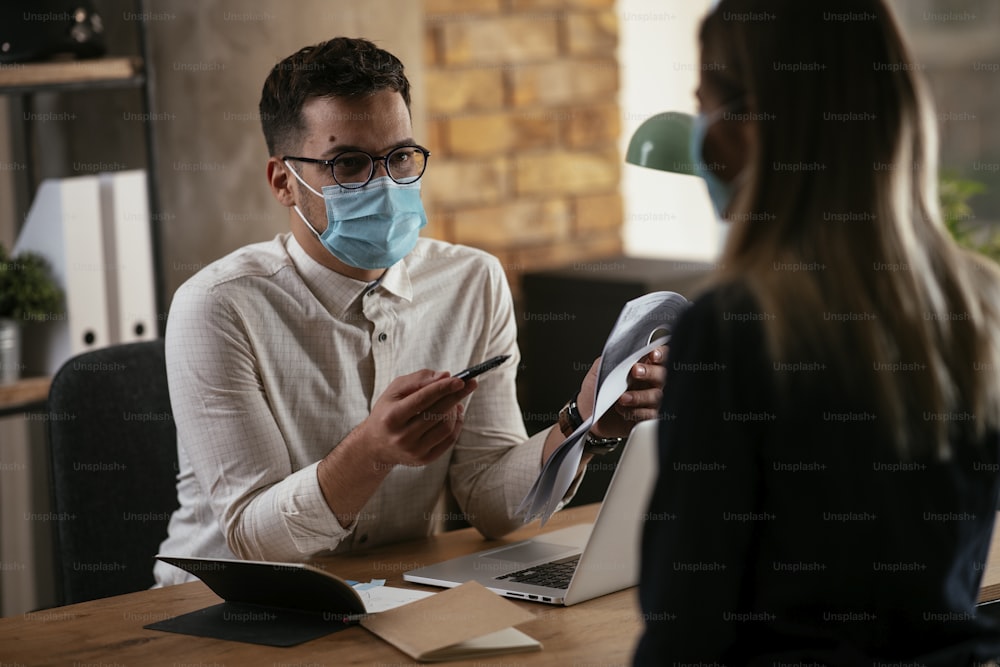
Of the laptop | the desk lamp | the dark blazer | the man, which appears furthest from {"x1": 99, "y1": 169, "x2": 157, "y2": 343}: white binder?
the dark blazer

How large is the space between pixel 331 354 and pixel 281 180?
0.29 m

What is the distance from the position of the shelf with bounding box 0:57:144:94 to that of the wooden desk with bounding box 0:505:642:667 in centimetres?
122

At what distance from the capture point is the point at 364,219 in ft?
5.61

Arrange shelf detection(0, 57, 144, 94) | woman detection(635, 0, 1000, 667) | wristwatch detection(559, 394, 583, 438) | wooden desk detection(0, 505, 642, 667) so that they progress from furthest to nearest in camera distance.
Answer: shelf detection(0, 57, 144, 94) < wristwatch detection(559, 394, 583, 438) < wooden desk detection(0, 505, 642, 667) < woman detection(635, 0, 1000, 667)

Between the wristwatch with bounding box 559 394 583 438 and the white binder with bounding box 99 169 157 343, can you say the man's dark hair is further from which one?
the white binder with bounding box 99 169 157 343

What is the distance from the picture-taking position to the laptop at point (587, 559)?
1263 mm

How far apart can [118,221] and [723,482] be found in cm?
177

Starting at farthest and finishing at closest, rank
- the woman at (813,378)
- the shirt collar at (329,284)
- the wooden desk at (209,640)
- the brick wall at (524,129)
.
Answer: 1. the brick wall at (524,129)
2. the shirt collar at (329,284)
3. the wooden desk at (209,640)
4. the woman at (813,378)

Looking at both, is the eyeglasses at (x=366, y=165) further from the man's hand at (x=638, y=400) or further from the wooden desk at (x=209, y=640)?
the wooden desk at (x=209, y=640)

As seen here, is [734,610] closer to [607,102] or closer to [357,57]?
[357,57]

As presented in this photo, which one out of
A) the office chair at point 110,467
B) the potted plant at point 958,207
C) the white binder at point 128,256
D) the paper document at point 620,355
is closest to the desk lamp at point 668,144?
the paper document at point 620,355

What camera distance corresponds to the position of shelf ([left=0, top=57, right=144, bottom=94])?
2.21 meters

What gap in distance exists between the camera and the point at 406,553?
1.62m

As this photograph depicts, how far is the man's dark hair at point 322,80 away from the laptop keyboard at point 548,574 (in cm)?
72
